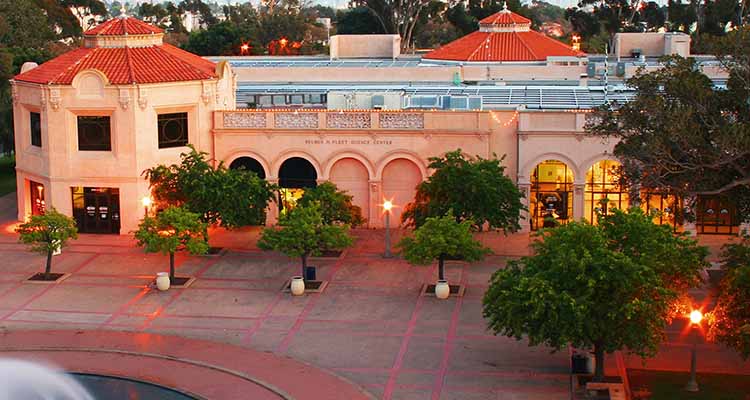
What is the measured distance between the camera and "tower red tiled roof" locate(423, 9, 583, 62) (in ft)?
254

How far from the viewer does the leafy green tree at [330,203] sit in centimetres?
5044

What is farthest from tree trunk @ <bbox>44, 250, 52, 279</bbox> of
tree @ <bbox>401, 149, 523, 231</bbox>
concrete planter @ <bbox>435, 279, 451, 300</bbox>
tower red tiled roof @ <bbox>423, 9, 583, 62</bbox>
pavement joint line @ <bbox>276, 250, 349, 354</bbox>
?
tower red tiled roof @ <bbox>423, 9, 583, 62</bbox>

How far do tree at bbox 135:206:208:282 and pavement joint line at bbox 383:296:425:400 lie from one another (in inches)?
362

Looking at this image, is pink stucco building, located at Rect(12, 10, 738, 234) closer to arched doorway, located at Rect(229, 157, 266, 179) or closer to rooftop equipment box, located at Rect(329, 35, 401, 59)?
arched doorway, located at Rect(229, 157, 266, 179)

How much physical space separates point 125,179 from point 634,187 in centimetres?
2577

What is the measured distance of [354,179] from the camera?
187 feet

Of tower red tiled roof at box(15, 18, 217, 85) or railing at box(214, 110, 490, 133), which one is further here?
railing at box(214, 110, 490, 133)

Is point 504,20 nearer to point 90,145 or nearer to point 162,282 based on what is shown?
point 90,145

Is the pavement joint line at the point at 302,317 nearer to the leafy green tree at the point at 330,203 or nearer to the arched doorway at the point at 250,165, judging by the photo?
the leafy green tree at the point at 330,203

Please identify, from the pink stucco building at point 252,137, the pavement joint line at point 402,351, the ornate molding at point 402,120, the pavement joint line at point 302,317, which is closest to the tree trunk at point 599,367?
the pavement joint line at point 402,351

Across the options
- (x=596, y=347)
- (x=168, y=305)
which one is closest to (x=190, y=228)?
(x=168, y=305)

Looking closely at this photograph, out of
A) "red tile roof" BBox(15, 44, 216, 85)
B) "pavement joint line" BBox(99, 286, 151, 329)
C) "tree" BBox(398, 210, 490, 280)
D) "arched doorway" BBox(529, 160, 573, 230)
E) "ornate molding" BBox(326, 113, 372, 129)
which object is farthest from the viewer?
"ornate molding" BBox(326, 113, 372, 129)

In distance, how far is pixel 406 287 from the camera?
4584 cm

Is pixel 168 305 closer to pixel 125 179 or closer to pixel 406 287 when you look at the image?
pixel 406 287
